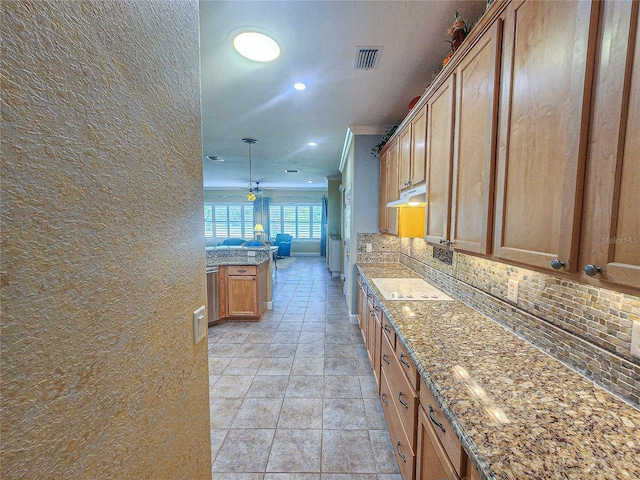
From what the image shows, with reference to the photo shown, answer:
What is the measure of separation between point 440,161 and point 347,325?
2753 millimetres

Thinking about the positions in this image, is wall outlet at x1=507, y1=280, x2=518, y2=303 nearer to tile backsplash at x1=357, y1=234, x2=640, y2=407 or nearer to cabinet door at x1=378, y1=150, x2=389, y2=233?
tile backsplash at x1=357, y1=234, x2=640, y2=407

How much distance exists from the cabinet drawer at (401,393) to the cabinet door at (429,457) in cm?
7

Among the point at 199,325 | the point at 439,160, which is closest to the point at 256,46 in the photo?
the point at 439,160

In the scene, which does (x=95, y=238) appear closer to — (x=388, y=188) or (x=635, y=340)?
(x=635, y=340)

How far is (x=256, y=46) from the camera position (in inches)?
76.6

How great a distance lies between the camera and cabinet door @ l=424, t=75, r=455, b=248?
5.11 ft

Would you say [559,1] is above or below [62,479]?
above

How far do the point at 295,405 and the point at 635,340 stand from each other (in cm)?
207

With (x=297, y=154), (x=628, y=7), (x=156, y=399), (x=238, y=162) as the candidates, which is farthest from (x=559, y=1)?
(x=238, y=162)

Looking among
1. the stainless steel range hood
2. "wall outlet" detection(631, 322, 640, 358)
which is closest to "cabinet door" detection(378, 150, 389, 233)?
the stainless steel range hood

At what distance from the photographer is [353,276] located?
366 centimetres

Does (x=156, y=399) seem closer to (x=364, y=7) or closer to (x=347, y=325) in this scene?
(x=364, y=7)

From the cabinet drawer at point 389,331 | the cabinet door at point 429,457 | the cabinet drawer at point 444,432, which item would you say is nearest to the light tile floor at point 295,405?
the cabinet door at point 429,457

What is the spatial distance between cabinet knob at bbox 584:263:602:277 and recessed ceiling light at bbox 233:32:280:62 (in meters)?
2.13
